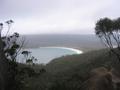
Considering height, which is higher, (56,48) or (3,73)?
(3,73)

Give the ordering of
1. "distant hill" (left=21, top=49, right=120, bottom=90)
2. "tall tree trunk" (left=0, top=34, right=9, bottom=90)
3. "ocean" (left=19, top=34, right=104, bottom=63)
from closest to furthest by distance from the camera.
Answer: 1. "tall tree trunk" (left=0, top=34, right=9, bottom=90)
2. "distant hill" (left=21, top=49, right=120, bottom=90)
3. "ocean" (left=19, top=34, right=104, bottom=63)

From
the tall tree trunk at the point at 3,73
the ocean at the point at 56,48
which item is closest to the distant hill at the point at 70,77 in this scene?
the tall tree trunk at the point at 3,73

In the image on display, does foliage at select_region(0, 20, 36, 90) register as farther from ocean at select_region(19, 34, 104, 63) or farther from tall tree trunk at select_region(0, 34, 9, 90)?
ocean at select_region(19, 34, 104, 63)

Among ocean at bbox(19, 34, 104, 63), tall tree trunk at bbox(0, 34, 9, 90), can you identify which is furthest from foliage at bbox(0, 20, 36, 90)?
ocean at bbox(19, 34, 104, 63)

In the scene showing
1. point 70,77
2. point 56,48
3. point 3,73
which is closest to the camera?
point 3,73

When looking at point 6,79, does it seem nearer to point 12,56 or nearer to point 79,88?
point 79,88

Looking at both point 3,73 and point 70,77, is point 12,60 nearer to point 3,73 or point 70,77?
point 70,77

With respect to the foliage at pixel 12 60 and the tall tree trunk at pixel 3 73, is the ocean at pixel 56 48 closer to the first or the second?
the foliage at pixel 12 60

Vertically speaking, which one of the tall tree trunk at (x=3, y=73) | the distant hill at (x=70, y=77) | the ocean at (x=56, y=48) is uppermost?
the tall tree trunk at (x=3, y=73)

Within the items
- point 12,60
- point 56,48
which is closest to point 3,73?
point 12,60

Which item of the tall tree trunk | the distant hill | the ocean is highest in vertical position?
the tall tree trunk

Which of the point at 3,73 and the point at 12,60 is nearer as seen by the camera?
the point at 3,73

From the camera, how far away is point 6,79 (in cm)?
1147

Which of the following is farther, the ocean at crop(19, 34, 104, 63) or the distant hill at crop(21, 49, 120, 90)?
the ocean at crop(19, 34, 104, 63)
